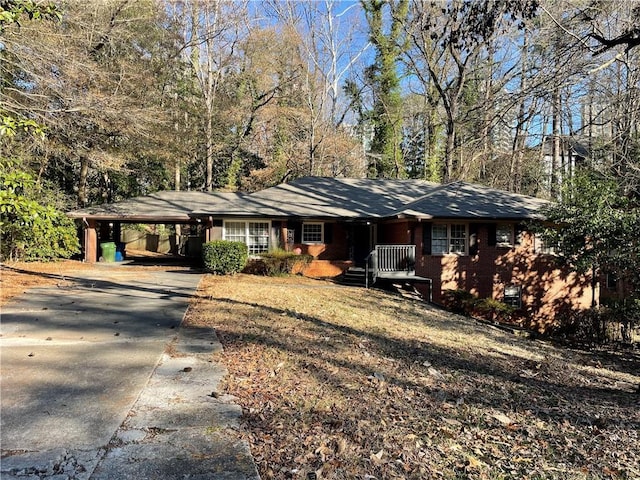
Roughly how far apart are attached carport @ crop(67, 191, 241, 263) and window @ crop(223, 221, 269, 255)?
0.84 metres

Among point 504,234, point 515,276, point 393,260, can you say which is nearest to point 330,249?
point 393,260

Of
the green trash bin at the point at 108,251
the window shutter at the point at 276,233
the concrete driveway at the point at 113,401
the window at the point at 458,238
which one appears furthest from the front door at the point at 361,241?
the concrete driveway at the point at 113,401

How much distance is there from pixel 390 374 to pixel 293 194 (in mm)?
16671

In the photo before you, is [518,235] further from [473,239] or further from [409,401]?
[409,401]

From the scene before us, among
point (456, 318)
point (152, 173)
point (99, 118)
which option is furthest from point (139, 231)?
point (456, 318)

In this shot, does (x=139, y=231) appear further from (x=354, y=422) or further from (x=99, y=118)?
(x=354, y=422)

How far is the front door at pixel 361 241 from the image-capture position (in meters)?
19.6

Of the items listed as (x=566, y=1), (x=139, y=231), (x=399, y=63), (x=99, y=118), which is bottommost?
(x=139, y=231)

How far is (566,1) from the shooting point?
29.6 feet

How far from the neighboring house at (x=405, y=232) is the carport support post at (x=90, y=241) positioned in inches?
1.7

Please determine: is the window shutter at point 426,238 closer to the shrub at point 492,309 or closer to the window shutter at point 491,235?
the window shutter at point 491,235

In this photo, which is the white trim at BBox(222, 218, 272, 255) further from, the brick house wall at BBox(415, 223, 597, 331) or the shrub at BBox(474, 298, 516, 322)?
the shrub at BBox(474, 298, 516, 322)

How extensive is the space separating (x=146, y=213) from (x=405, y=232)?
11.2 meters

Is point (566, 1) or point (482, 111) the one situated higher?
point (566, 1)
